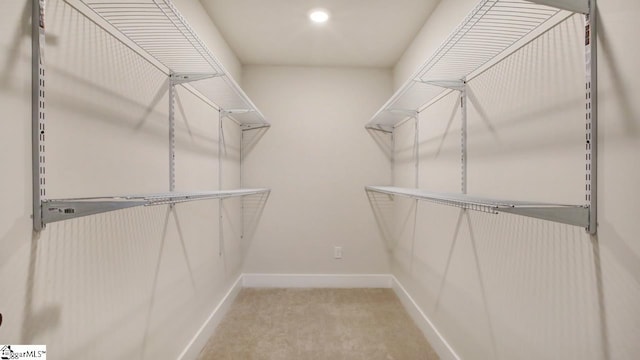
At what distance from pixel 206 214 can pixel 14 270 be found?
1.31m

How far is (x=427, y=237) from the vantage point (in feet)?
6.85

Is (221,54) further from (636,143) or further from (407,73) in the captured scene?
(636,143)


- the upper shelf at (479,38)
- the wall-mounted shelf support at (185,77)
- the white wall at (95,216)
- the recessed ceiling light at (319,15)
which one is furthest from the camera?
the recessed ceiling light at (319,15)

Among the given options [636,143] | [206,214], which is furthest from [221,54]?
[636,143]

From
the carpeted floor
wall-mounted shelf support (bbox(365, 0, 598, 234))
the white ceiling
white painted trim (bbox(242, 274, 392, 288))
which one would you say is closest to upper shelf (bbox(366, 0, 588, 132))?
wall-mounted shelf support (bbox(365, 0, 598, 234))

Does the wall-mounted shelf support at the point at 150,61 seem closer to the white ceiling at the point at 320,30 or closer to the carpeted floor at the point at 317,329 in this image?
the white ceiling at the point at 320,30

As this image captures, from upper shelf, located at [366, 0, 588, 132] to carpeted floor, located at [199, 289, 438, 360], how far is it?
1580mm

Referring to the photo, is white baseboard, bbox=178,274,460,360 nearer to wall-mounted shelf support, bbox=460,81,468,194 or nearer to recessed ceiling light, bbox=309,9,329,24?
Answer: wall-mounted shelf support, bbox=460,81,468,194

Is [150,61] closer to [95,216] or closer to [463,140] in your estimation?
[95,216]

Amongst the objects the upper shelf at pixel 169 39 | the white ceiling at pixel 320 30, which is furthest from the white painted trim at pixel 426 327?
the white ceiling at pixel 320 30

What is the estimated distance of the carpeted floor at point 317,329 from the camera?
6.26 feet

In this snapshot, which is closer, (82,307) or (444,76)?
(82,307)

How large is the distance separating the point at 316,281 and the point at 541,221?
2.29 meters

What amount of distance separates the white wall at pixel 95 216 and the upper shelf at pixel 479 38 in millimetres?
1211
